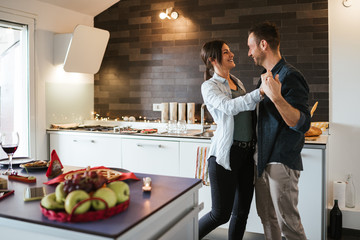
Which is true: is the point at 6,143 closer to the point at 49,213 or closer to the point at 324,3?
the point at 49,213

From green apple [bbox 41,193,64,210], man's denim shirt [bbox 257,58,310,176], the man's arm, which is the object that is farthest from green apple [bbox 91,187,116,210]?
man's denim shirt [bbox 257,58,310,176]

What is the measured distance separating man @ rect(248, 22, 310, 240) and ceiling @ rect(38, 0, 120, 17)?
2.75m

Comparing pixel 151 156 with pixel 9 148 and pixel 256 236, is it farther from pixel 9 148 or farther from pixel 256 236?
pixel 9 148

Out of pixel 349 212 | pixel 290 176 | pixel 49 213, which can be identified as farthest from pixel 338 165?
pixel 49 213

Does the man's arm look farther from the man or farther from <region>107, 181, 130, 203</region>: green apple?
<region>107, 181, 130, 203</region>: green apple

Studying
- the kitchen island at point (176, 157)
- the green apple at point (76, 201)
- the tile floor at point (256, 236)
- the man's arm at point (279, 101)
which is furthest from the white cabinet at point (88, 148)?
the green apple at point (76, 201)

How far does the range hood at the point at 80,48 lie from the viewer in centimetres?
412

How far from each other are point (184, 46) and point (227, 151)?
90.7 inches

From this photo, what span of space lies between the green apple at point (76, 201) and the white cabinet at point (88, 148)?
264 cm

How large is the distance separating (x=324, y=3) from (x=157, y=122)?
2159 mm

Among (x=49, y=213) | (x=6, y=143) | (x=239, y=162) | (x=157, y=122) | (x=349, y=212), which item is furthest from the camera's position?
(x=157, y=122)

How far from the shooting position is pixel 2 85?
3777mm

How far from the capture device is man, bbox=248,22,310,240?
1984 millimetres

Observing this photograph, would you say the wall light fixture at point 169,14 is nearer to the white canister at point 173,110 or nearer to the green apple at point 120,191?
the white canister at point 173,110
